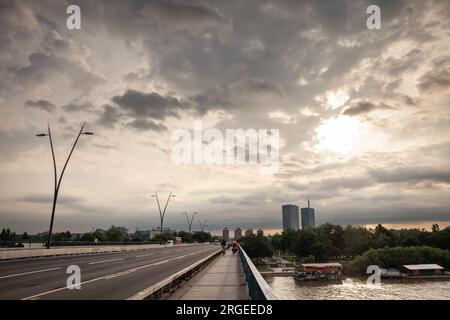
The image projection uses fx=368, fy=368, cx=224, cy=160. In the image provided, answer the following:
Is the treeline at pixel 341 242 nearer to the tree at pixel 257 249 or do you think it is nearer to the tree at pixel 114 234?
the tree at pixel 257 249

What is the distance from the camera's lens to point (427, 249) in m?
142

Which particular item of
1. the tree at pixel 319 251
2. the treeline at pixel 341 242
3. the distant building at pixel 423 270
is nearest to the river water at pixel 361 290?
the distant building at pixel 423 270

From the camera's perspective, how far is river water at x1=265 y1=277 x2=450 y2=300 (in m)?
102

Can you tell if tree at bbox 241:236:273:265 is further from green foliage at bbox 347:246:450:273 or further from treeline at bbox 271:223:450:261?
green foliage at bbox 347:246:450:273

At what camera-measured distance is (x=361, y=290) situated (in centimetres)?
11412

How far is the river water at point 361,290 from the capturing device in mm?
102375

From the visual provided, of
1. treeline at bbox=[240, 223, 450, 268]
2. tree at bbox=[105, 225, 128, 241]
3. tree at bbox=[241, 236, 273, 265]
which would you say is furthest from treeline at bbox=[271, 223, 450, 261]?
tree at bbox=[105, 225, 128, 241]

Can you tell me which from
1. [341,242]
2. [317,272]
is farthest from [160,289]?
[341,242]

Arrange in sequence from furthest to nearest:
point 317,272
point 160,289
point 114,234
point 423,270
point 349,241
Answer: point 349,241, point 114,234, point 423,270, point 317,272, point 160,289

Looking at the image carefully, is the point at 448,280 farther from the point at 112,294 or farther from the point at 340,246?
the point at 112,294

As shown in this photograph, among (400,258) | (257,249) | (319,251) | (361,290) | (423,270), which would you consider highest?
(257,249)

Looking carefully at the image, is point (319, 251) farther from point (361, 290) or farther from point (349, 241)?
point (361, 290)
